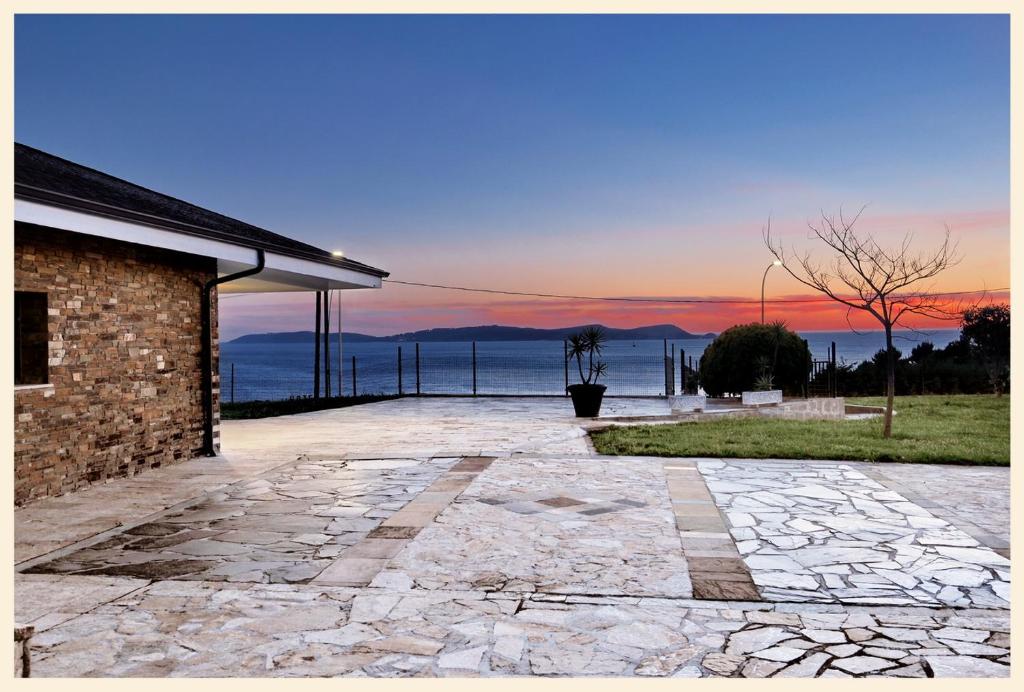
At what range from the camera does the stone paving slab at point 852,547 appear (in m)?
4.29

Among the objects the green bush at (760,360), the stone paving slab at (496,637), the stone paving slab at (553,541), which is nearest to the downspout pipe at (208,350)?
the stone paving slab at (553,541)

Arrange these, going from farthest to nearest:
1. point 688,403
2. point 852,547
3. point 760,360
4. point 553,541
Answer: point 760,360, point 688,403, point 553,541, point 852,547

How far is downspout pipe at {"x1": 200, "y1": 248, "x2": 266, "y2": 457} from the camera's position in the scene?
9367mm

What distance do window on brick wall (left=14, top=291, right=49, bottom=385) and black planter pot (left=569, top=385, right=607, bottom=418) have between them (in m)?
9.08

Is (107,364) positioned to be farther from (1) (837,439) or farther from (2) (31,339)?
(1) (837,439)

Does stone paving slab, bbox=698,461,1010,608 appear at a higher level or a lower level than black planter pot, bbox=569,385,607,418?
lower

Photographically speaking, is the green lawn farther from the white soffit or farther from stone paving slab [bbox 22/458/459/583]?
the white soffit

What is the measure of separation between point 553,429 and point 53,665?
948 cm

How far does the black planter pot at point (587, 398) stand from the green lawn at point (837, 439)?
220 centimetres

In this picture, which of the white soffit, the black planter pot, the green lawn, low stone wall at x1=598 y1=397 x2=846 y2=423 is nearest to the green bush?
low stone wall at x1=598 y1=397 x2=846 y2=423

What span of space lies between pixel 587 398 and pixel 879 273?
17.9 ft

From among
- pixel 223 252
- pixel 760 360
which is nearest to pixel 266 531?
pixel 223 252

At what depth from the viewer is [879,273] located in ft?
35.7
